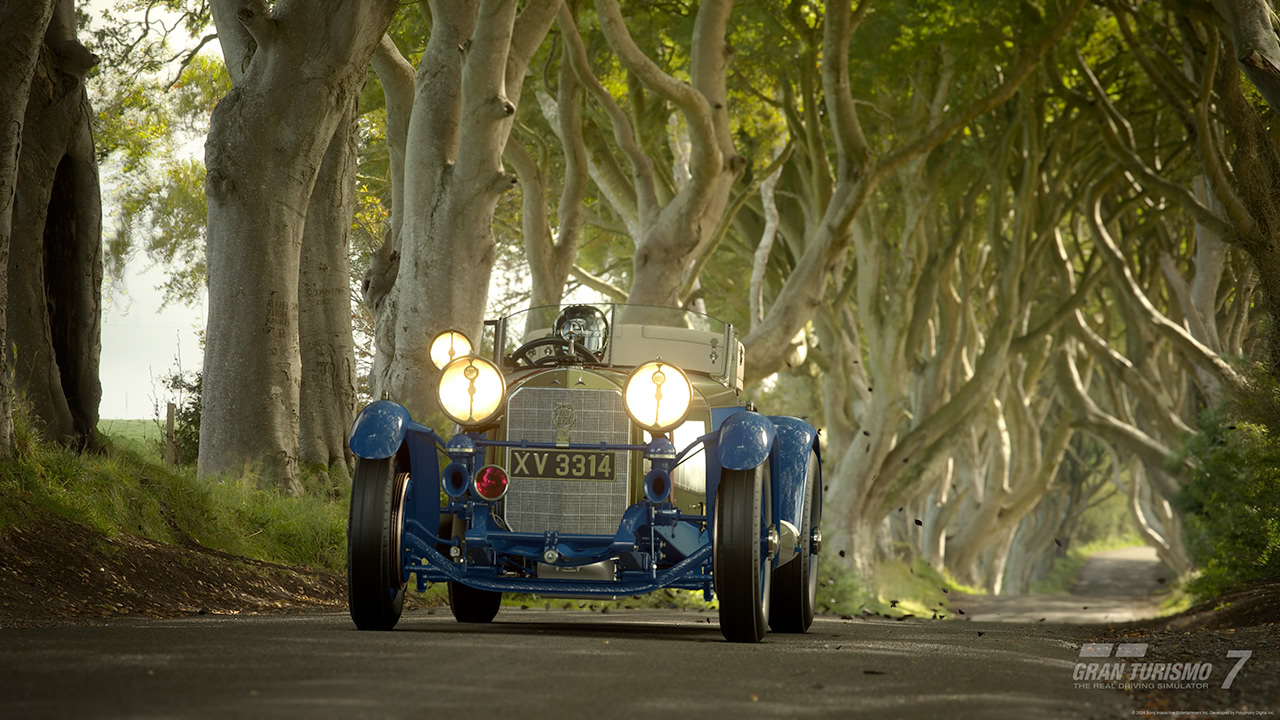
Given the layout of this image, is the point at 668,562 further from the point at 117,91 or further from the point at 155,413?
the point at 117,91

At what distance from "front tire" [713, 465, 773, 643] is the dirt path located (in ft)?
31.6

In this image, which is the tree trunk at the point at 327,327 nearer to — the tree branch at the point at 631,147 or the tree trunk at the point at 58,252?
the tree trunk at the point at 58,252

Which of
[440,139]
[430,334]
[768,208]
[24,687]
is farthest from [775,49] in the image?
[24,687]

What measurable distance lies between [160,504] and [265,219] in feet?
8.13

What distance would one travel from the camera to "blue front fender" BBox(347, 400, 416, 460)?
7.00 m

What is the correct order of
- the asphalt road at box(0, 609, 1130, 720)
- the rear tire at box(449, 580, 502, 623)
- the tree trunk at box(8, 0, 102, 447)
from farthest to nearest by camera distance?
the tree trunk at box(8, 0, 102, 447) < the rear tire at box(449, 580, 502, 623) < the asphalt road at box(0, 609, 1130, 720)

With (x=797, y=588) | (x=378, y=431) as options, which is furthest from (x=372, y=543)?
(x=797, y=588)

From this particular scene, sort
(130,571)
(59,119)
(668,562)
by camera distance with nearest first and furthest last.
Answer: (668,562) → (130,571) → (59,119)

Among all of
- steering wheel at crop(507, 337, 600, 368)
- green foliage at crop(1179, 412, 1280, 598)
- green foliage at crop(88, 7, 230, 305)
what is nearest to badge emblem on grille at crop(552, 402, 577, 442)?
steering wheel at crop(507, 337, 600, 368)

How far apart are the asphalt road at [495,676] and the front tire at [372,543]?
8.3 inches

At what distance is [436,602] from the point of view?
1150cm

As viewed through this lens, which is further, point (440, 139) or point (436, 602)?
point (440, 139)

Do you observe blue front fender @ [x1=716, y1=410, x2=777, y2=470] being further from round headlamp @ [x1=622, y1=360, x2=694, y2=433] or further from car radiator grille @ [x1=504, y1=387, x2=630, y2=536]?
car radiator grille @ [x1=504, y1=387, x2=630, y2=536]

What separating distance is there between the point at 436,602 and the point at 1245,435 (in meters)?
9.34
